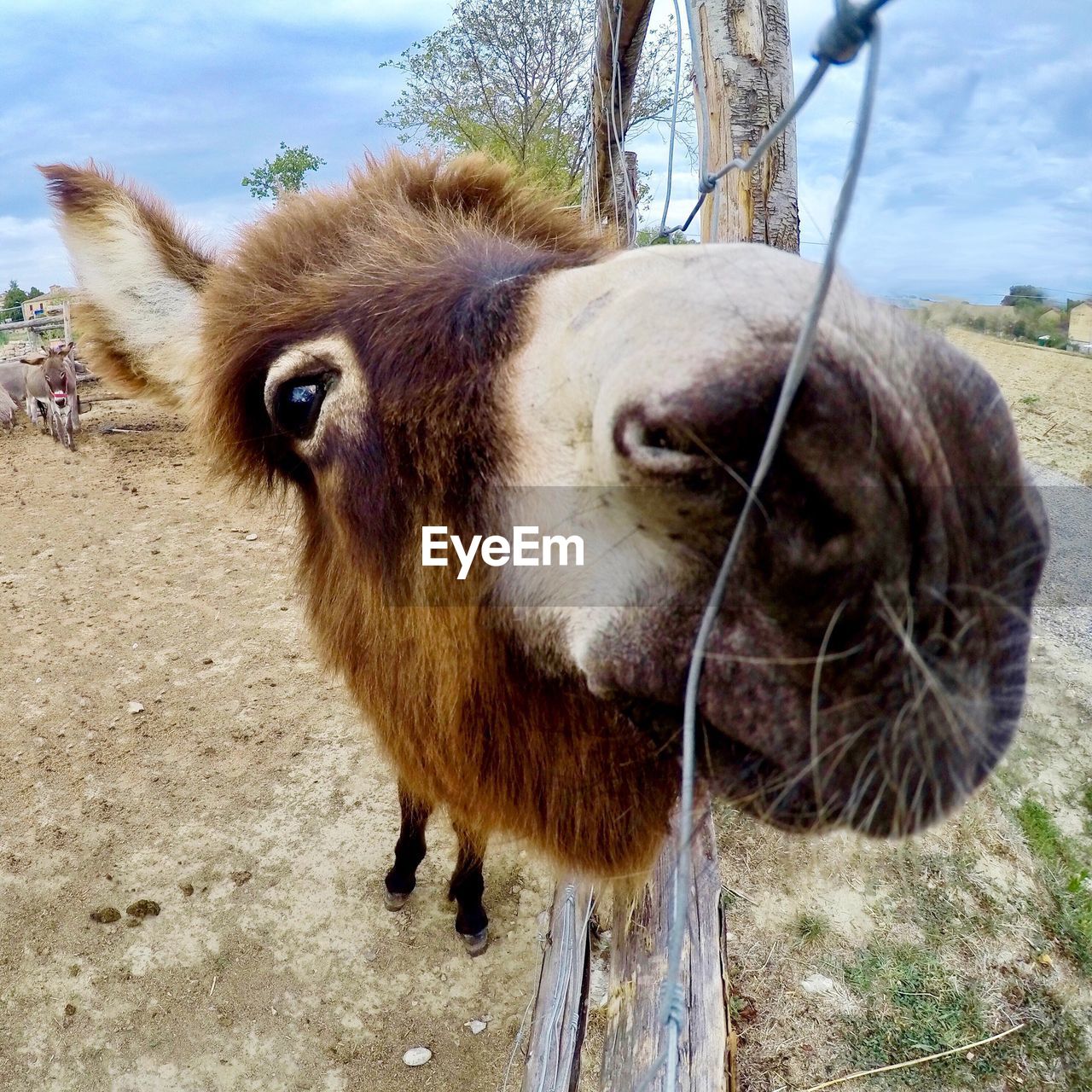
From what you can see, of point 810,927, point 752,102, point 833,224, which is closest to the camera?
point 833,224

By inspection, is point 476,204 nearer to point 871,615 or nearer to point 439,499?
point 439,499

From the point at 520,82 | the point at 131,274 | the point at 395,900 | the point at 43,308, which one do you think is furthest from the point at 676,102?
the point at 43,308

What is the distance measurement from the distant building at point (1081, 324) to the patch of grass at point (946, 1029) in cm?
254

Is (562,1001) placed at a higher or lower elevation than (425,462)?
lower

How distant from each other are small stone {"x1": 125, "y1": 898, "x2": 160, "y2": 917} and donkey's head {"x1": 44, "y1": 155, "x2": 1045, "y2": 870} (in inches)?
87.2

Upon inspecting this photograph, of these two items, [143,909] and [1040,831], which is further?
[1040,831]

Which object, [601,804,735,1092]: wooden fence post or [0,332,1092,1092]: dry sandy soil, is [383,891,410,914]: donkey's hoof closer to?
[0,332,1092,1092]: dry sandy soil

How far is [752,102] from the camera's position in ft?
7.53

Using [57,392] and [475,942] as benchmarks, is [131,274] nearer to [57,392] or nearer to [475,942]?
[475,942]

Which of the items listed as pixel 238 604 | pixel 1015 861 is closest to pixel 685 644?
pixel 1015 861

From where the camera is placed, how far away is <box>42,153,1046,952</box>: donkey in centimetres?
85

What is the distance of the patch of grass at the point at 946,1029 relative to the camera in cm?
256

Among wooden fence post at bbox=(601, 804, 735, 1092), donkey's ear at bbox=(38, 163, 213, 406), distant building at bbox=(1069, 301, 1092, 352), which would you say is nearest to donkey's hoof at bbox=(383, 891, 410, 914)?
wooden fence post at bbox=(601, 804, 735, 1092)

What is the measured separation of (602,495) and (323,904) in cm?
309
